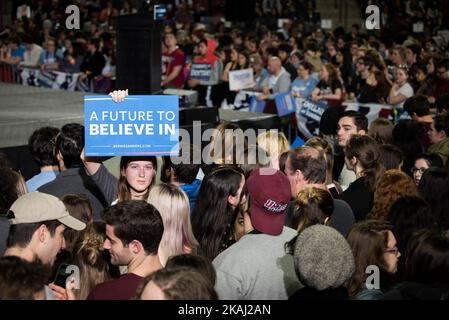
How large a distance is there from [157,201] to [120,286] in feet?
3.14

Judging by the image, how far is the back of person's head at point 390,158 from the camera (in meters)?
6.77

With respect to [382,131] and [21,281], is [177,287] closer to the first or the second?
[21,281]

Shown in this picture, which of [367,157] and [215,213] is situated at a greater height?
[367,157]

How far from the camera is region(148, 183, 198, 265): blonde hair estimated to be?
189 inches

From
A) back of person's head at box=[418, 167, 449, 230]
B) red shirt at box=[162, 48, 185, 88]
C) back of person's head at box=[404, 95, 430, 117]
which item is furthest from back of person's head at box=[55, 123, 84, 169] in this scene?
red shirt at box=[162, 48, 185, 88]

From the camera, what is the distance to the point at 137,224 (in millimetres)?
4168

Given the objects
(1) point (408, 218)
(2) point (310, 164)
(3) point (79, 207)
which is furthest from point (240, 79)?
(3) point (79, 207)

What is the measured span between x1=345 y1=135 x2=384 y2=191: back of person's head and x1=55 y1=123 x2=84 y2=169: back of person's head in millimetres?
1922

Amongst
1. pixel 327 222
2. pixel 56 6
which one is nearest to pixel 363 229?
pixel 327 222

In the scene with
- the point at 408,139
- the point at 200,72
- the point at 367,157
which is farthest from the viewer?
the point at 200,72

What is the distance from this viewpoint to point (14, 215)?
14.4 ft

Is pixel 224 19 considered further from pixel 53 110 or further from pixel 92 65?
pixel 53 110

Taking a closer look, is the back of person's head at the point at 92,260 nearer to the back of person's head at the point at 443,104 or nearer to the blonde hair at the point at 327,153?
the blonde hair at the point at 327,153

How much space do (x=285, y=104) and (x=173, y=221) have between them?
7.90 metres
